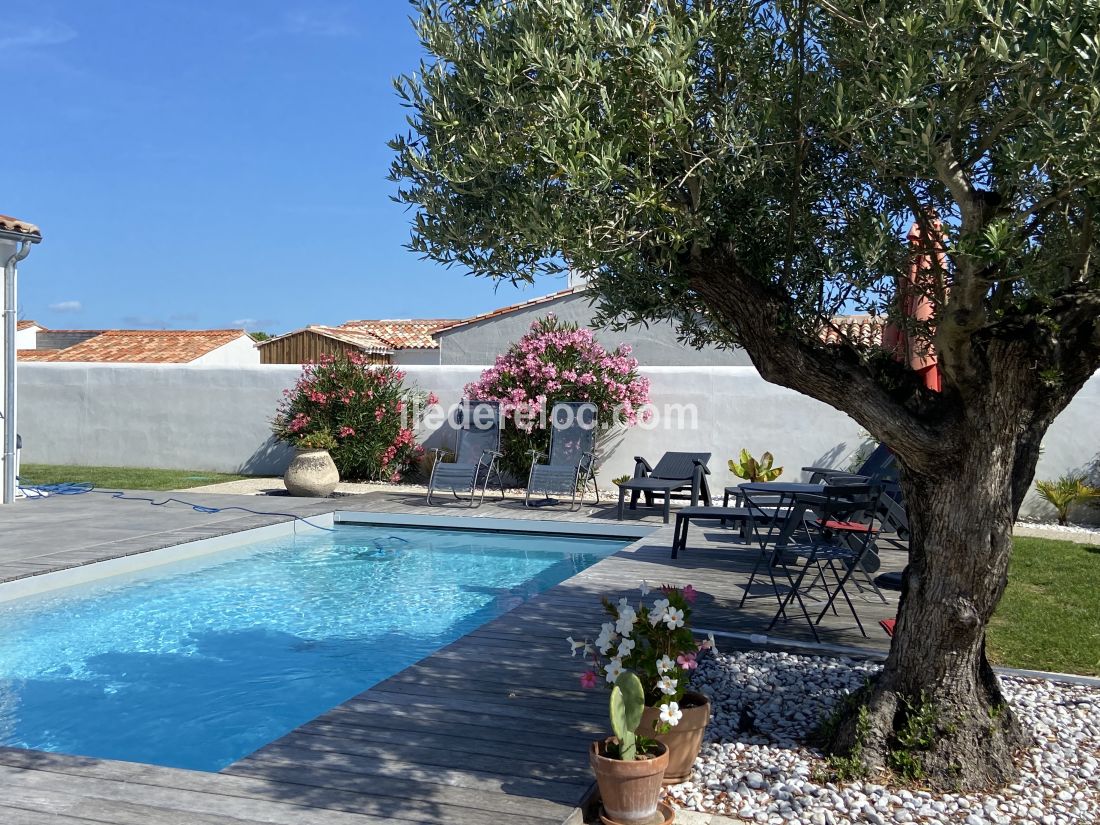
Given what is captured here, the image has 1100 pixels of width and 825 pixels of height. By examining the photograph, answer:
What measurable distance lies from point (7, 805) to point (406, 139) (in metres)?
2.90

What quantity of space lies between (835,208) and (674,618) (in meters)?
1.95

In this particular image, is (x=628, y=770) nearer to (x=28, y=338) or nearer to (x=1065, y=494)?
(x=1065, y=494)

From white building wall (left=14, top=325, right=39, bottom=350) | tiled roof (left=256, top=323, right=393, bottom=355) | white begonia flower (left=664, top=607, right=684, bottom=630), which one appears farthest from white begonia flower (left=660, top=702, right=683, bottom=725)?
white building wall (left=14, top=325, right=39, bottom=350)

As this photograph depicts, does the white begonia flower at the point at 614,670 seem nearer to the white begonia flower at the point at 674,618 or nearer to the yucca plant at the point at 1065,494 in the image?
the white begonia flower at the point at 674,618

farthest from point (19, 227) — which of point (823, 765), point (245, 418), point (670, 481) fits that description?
point (823, 765)

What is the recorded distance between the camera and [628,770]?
3211mm

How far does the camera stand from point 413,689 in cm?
471

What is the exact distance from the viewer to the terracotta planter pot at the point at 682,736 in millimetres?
3566

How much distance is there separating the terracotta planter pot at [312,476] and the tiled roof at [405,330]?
16.4 m

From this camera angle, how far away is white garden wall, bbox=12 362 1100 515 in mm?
13039

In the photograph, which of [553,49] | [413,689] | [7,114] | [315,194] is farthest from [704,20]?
[7,114]

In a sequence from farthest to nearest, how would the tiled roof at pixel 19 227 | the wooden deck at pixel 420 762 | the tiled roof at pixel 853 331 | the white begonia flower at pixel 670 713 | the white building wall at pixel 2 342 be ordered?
the white building wall at pixel 2 342 < the tiled roof at pixel 19 227 < the tiled roof at pixel 853 331 < the white begonia flower at pixel 670 713 < the wooden deck at pixel 420 762

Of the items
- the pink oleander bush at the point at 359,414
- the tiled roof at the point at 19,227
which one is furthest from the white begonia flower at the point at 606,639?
the tiled roof at the point at 19,227

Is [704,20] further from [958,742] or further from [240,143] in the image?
[240,143]
